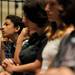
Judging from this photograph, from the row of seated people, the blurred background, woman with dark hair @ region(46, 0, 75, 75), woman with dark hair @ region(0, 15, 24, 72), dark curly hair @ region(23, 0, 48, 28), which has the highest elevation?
the blurred background

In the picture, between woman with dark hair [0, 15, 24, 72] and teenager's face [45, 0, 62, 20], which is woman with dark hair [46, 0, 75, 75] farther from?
woman with dark hair [0, 15, 24, 72]

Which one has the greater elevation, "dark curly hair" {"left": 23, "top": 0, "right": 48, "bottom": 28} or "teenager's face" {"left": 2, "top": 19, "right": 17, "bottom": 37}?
"teenager's face" {"left": 2, "top": 19, "right": 17, "bottom": 37}

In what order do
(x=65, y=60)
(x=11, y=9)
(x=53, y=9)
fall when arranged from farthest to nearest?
1. (x=11, y=9)
2. (x=53, y=9)
3. (x=65, y=60)

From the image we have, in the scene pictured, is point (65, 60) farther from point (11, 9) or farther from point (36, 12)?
point (11, 9)

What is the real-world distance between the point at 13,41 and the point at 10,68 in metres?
1.48

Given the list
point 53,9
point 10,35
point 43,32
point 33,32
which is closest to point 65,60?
point 53,9

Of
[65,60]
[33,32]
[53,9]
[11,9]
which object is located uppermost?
[11,9]

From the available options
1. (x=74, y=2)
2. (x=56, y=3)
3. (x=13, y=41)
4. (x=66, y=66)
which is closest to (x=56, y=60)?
(x=66, y=66)

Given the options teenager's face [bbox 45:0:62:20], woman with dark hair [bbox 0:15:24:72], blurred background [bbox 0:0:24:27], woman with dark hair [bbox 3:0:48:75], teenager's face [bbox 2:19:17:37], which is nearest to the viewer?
teenager's face [bbox 45:0:62:20]

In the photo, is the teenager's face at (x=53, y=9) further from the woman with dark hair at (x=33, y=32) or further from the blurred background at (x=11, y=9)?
the blurred background at (x=11, y=9)

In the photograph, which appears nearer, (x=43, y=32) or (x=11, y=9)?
(x=43, y=32)

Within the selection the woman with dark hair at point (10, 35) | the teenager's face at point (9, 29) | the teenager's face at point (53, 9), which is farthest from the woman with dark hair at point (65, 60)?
the teenager's face at point (9, 29)

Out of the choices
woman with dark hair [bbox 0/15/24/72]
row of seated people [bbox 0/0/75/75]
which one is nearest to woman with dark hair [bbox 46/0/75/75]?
row of seated people [bbox 0/0/75/75]

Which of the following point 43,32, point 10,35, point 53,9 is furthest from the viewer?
point 10,35
